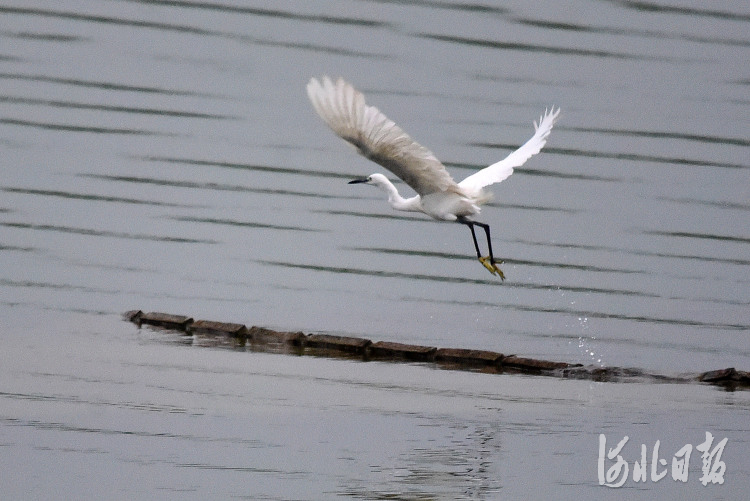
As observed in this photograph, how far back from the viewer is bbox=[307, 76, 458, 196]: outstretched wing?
7.25 metres

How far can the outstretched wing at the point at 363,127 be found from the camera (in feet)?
23.8

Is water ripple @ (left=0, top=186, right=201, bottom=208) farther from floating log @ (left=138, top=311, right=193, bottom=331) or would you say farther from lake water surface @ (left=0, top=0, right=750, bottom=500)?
floating log @ (left=138, top=311, right=193, bottom=331)

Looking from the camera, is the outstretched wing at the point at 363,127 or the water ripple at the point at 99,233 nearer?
the outstretched wing at the point at 363,127

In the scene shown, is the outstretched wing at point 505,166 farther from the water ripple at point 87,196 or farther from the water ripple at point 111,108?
the water ripple at point 111,108

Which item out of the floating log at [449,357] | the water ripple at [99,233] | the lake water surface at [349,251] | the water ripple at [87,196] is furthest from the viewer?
the water ripple at [87,196]

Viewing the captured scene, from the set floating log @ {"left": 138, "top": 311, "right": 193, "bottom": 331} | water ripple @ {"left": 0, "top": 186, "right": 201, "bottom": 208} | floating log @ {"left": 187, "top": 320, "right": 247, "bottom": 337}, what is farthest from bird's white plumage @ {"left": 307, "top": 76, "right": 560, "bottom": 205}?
water ripple @ {"left": 0, "top": 186, "right": 201, "bottom": 208}

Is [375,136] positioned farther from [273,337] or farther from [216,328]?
[216,328]

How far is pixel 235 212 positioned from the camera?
11.2 m

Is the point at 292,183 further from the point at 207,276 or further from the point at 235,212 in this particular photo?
the point at 207,276

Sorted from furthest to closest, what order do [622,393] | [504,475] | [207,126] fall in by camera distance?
[207,126] → [622,393] → [504,475]

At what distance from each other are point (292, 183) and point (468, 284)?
2102 mm

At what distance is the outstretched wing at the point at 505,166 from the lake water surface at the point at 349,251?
2.66 ft

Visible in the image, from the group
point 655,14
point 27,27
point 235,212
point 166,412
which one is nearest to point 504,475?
point 166,412

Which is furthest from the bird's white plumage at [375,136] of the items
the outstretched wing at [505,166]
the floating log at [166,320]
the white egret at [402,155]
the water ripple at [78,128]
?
the water ripple at [78,128]
